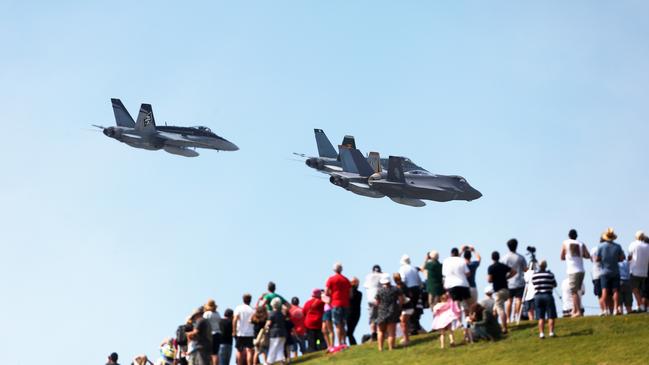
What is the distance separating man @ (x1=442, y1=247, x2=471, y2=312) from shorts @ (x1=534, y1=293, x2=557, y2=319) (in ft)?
5.90

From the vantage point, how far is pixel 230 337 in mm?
29844

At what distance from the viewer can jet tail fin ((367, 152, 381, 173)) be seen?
8556 cm

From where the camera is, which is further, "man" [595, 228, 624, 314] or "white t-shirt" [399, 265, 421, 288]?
"white t-shirt" [399, 265, 421, 288]

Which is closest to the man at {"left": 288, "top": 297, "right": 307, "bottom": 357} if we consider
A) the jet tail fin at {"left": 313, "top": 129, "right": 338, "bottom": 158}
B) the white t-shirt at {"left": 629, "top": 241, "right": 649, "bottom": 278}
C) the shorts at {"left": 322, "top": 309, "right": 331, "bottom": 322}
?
the shorts at {"left": 322, "top": 309, "right": 331, "bottom": 322}

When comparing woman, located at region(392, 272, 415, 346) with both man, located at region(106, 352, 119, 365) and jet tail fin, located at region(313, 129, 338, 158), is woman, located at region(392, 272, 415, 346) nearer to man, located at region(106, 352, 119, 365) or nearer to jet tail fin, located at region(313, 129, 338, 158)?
man, located at region(106, 352, 119, 365)

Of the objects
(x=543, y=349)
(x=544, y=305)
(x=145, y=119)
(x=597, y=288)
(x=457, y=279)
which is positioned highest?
(x=145, y=119)

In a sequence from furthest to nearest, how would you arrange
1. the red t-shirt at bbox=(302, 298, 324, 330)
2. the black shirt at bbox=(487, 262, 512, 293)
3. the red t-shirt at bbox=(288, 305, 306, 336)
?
the red t-shirt at bbox=(288, 305, 306, 336), the red t-shirt at bbox=(302, 298, 324, 330), the black shirt at bbox=(487, 262, 512, 293)

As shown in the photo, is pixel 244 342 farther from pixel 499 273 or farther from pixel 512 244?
pixel 512 244

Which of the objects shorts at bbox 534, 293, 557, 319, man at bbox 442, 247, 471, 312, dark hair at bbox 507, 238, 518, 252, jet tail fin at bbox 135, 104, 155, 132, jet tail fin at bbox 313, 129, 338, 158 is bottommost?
shorts at bbox 534, 293, 557, 319

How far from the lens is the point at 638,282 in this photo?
29.2 m

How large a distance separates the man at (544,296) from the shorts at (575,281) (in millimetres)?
1113

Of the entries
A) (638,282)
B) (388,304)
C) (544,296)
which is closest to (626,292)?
(638,282)

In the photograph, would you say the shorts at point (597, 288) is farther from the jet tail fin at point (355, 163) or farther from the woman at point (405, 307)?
the jet tail fin at point (355, 163)

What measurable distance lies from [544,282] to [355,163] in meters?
58.0
